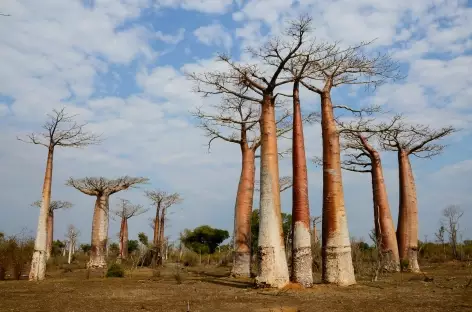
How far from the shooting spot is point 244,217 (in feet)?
39.2

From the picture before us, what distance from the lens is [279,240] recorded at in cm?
839

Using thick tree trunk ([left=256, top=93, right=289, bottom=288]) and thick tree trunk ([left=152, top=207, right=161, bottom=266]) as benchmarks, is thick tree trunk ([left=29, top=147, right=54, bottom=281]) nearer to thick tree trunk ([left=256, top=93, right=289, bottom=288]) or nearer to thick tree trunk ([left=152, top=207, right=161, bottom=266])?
thick tree trunk ([left=256, top=93, right=289, bottom=288])

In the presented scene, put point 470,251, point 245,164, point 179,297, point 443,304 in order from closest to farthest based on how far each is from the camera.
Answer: point 443,304 → point 179,297 → point 245,164 → point 470,251

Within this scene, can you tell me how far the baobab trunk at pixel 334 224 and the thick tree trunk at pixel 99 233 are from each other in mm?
12607

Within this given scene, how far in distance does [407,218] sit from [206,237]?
24120 mm

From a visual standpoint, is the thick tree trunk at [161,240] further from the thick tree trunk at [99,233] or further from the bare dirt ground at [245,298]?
the bare dirt ground at [245,298]

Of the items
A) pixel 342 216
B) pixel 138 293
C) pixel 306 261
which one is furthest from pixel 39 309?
pixel 342 216

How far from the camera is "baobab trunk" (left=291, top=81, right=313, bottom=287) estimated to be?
27.7 ft

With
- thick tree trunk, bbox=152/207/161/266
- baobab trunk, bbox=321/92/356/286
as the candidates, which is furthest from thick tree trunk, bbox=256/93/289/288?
thick tree trunk, bbox=152/207/161/266

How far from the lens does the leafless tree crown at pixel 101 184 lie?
20.0 metres

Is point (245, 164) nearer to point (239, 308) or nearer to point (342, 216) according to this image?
point (342, 216)

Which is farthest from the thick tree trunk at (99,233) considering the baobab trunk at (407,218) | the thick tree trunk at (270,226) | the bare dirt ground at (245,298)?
the thick tree trunk at (270,226)

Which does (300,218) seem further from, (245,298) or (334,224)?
(245,298)

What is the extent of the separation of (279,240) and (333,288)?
4.55ft
